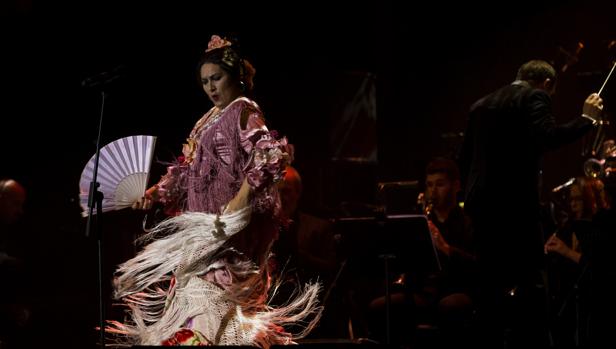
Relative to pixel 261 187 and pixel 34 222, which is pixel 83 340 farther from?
pixel 261 187

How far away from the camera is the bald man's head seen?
573 centimetres

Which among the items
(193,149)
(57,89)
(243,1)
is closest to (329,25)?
(243,1)

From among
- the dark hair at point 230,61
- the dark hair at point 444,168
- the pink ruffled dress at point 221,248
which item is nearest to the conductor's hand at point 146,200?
the pink ruffled dress at point 221,248

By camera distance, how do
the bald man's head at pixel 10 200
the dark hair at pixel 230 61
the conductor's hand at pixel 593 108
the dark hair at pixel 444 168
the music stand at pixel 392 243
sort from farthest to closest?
the bald man's head at pixel 10 200 → the dark hair at pixel 444 168 → the music stand at pixel 392 243 → the conductor's hand at pixel 593 108 → the dark hair at pixel 230 61

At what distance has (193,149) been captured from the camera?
3584 millimetres

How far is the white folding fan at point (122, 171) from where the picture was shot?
361cm

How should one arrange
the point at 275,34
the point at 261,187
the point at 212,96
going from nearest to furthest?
the point at 261,187, the point at 212,96, the point at 275,34

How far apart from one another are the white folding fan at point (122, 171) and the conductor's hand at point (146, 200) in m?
0.02

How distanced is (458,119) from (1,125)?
3.87 meters

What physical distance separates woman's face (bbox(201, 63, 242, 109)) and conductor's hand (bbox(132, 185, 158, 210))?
0.49m

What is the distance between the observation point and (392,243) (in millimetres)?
4516

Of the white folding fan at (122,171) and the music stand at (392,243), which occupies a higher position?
the white folding fan at (122,171)

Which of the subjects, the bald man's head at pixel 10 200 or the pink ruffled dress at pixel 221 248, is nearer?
the pink ruffled dress at pixel 221 248

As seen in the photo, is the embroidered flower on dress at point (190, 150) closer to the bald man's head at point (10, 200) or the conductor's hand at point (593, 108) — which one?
the conductor's hand at point (593, 108)
